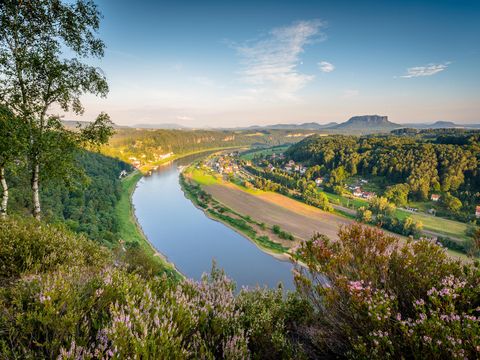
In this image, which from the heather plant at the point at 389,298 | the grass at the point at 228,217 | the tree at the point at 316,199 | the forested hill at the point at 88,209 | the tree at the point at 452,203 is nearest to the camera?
the heather plant at the point at 389,298

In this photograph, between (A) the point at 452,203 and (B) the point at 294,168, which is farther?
(B) the point at 294,168

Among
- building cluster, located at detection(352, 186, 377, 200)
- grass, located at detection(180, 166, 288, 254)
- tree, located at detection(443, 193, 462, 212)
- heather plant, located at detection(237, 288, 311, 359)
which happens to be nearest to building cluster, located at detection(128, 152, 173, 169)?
grass, located at detection(180, 166, 288, 254)

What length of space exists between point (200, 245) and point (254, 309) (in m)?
28.4

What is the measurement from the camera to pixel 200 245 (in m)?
31.2

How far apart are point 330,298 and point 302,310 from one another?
1.26 m

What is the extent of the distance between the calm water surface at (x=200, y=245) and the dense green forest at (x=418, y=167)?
36178mm

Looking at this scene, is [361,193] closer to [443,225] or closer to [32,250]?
[443,225]

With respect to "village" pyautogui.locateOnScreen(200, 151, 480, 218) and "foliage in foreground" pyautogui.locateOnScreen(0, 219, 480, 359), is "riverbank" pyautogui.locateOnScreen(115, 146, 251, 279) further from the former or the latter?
"village" pyautogui.locateOnScreen(200, 151, 480, 218)

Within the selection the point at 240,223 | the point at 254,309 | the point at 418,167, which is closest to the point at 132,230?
the point at 240,223

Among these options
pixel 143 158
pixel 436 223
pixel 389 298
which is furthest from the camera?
pixel 143 158

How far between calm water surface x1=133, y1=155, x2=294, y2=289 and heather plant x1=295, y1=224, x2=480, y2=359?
580 inches

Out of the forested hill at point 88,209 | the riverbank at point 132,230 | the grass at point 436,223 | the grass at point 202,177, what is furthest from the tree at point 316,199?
the forested hill at point 88,209

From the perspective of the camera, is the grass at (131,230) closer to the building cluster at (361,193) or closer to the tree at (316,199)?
the tree at (316,199)

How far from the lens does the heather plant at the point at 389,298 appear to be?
7.55 ft
